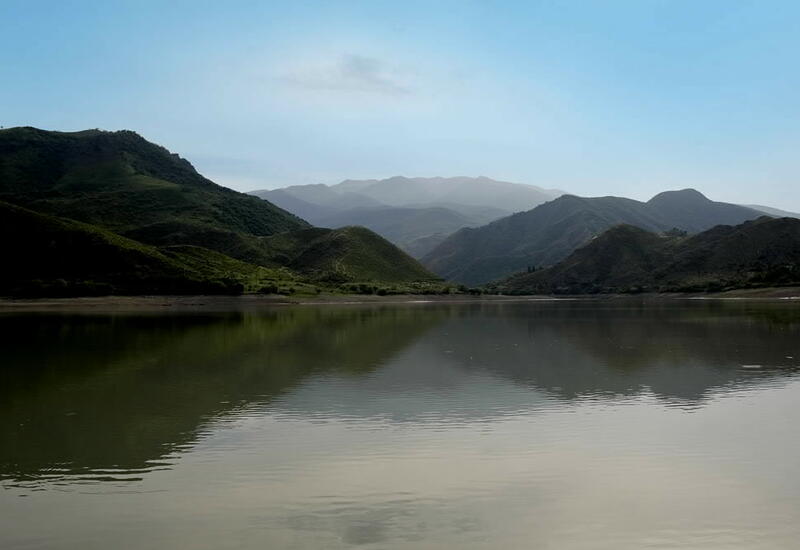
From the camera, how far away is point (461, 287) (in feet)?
582

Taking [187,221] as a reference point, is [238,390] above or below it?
below

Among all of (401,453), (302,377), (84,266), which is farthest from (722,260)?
(401,453)

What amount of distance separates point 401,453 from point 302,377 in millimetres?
13539

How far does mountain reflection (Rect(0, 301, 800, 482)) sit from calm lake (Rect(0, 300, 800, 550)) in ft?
0.48

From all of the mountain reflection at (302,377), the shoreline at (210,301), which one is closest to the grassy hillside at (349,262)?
the shoreline at (210,301)

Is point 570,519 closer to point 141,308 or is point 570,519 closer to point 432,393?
point 432,393

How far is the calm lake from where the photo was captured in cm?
1089

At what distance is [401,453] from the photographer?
15.7 m

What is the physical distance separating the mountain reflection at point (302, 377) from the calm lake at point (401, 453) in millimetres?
146

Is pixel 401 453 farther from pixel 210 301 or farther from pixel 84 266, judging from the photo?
pixel 84 266

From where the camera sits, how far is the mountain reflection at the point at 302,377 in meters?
17.8

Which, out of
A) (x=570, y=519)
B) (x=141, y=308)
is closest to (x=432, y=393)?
(x=570, y=519)

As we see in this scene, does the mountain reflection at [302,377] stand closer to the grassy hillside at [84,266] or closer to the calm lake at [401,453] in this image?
the calm lake at [401,453]

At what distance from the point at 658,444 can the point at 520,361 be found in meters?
16.9
